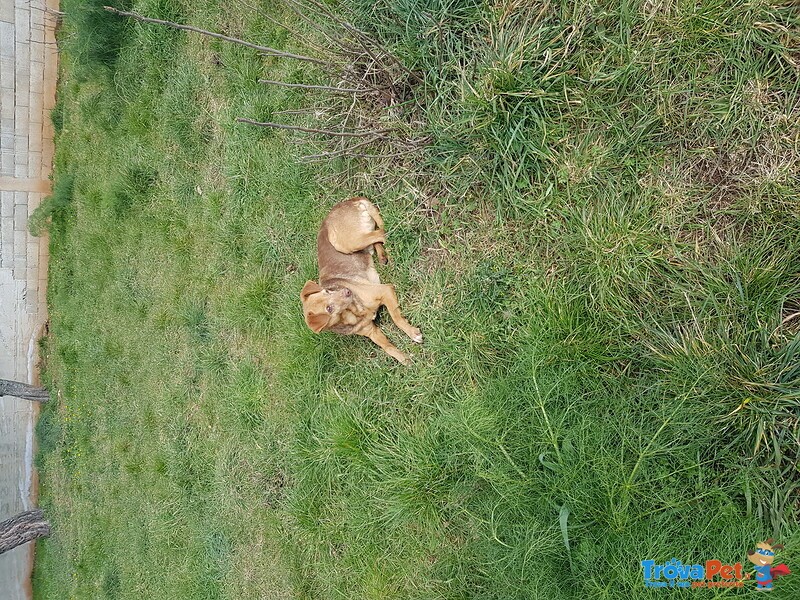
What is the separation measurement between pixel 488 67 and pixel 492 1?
0.38m

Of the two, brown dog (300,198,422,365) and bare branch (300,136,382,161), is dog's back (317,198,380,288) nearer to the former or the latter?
brown dog (300,198,422,365)

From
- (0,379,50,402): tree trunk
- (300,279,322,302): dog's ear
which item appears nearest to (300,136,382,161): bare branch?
(300,279,322,302): dog's ear

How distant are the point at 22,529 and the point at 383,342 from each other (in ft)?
21.4

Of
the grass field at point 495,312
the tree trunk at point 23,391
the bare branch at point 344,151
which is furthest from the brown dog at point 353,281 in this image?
the tree trunk at point 23,391

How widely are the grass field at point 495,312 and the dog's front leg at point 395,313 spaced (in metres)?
0.06

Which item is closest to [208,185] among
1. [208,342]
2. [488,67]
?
[208,342]

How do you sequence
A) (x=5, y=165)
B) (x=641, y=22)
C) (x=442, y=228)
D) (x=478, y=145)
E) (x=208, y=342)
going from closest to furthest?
(x=641, y=22)
(x=478, y=145)
(x=442, y=228)
(x=208, y=342)
(x=5, y=165)

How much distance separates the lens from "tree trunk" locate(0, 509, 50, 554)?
6.86 metres

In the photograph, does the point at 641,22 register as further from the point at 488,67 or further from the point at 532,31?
the point at 488,67

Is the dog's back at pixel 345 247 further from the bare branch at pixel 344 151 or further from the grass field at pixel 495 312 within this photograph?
the bare branch at pixel 344 151

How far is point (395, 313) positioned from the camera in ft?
11.2

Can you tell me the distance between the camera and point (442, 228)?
131 inches

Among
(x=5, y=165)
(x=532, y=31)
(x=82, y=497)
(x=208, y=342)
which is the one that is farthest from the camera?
(x=5, y=165)

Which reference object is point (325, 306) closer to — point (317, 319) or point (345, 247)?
point (317, 319)
